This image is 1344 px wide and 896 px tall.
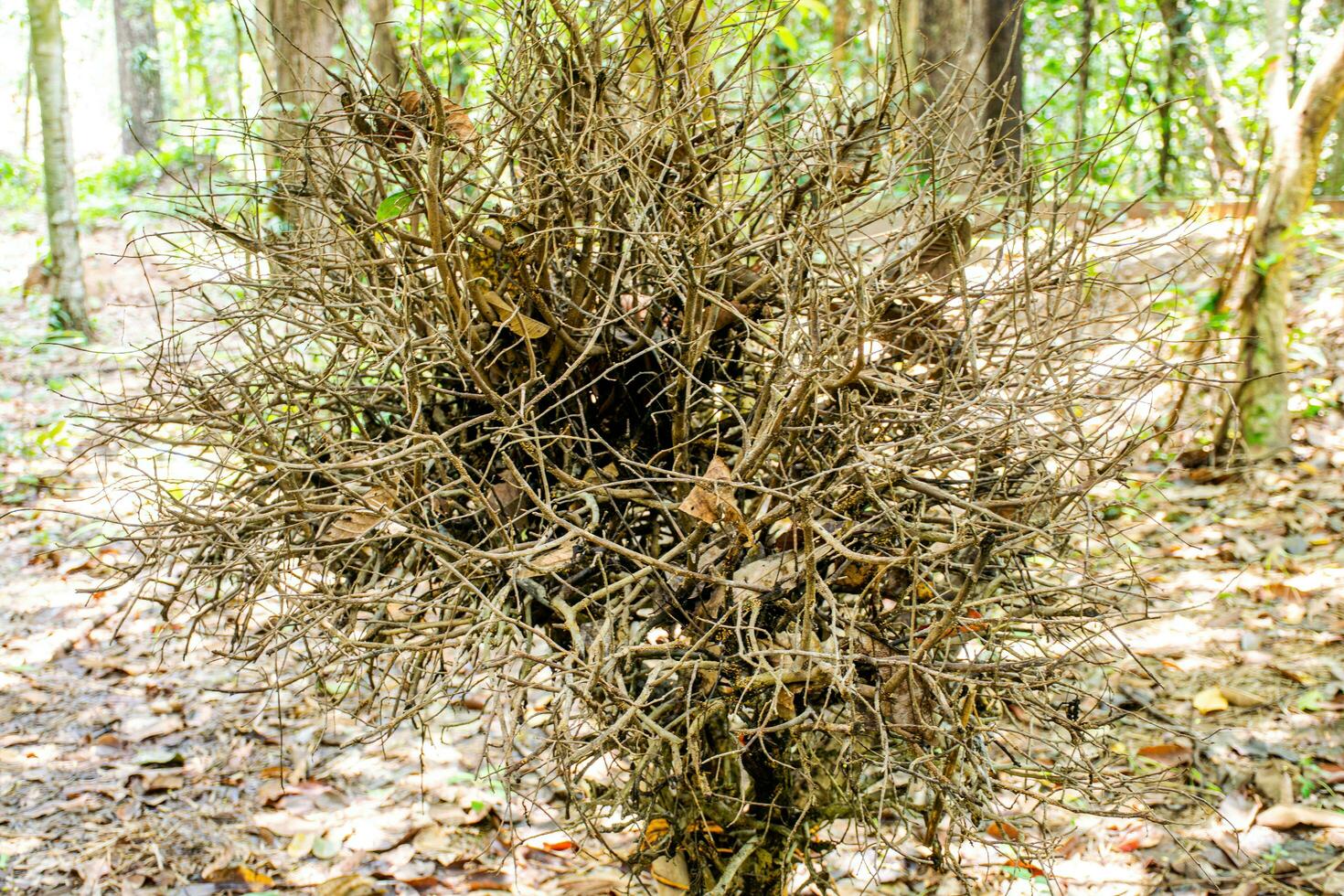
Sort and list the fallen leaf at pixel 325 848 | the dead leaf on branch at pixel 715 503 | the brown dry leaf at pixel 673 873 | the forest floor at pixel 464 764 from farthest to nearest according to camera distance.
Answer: the fallen leaf at pixel 325 848 < the forest floor at pixel 464 764 < the brown dry leaf at pixel 673 873 < the dead leaf on branch at pixel 715 503

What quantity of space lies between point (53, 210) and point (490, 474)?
29.9ft

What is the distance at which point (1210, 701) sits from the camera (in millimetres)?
4375

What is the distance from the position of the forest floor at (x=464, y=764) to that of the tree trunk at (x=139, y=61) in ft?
54.2

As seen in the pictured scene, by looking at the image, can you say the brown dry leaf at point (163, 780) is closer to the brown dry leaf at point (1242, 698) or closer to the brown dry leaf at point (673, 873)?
the brown dry leaf at point (673, 873)

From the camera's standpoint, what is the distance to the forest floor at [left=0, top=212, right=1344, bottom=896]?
3.60 meters

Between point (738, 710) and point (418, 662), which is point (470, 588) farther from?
point (738, 710)

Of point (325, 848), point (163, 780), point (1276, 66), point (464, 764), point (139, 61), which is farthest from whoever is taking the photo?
point (139, 61)

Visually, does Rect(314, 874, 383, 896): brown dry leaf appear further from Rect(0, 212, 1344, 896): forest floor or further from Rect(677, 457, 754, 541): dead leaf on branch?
Rect(677, 457, 754, 541): dead leaf on branch

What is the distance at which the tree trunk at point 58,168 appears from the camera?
8.95 metres

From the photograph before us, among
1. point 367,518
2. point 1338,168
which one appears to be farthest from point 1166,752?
point 1338,168

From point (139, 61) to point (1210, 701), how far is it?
2094 cm

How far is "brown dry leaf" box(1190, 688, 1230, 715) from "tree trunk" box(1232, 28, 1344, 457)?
2.11 m

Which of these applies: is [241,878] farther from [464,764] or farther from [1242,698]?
[1242,698]

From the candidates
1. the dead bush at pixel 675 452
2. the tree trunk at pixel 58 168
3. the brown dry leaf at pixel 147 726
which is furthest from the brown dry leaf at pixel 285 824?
the tree trunk at pixel 58 168
